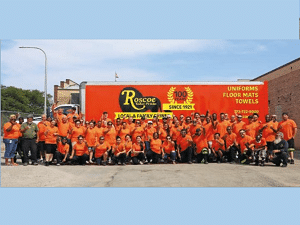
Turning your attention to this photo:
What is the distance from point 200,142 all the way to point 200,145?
98 millimetres

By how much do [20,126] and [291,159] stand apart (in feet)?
28.1

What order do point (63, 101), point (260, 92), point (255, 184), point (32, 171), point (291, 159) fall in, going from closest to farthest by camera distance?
point (255, 184) → point (32, 171) → point (291, 159) → point (260, 92) → point (63, 101)

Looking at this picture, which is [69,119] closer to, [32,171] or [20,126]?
[20,126]

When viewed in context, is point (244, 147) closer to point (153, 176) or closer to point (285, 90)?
point (153, 176)

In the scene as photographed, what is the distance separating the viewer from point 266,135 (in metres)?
11.1

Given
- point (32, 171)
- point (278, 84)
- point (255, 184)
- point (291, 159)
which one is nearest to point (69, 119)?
point (32, 171)

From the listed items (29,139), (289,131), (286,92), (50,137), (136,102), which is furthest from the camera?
(286,92)

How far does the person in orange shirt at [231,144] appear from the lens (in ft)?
36.7

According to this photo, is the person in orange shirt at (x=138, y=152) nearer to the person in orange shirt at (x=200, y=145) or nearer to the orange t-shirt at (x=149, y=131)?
the orange t-shirt at (x=149, y=131)

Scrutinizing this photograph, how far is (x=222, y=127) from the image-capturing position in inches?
447

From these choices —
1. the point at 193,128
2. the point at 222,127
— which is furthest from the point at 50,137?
the point at 222,127

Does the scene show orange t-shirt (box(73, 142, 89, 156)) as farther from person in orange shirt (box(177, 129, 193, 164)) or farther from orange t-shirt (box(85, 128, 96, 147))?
person in orange shirt (box(177, 129, 193, 164))

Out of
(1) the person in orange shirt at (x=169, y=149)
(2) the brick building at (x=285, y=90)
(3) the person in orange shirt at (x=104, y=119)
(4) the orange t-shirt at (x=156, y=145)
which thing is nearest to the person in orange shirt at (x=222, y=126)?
(1) the person in orange shirt at (x=169, y=149)

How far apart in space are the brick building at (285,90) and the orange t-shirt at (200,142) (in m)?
3.72
